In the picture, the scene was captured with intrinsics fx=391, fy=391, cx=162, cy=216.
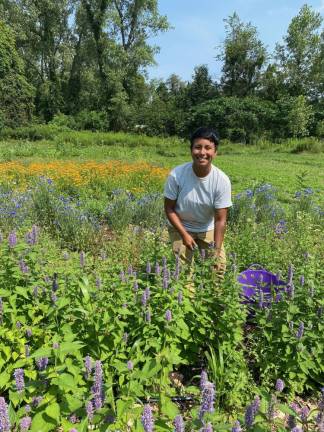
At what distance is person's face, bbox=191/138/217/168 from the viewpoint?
3.10 meters

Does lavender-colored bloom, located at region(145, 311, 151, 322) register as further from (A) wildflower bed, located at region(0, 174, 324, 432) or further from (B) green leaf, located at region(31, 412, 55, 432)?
(B) green leaf, located at region(31, 412, 55, 432)

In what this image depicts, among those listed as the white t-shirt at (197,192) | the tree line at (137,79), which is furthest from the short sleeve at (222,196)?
the tree line at (137,79)

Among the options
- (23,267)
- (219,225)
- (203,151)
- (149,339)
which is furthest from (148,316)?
(203,151)

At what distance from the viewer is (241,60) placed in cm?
2831

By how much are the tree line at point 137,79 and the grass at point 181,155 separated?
3928 mm

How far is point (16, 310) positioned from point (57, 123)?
27.0 m

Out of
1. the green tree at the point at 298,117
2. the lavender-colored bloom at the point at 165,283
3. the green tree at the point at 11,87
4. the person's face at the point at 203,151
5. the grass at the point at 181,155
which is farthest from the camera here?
the green tree at the point at 11,87

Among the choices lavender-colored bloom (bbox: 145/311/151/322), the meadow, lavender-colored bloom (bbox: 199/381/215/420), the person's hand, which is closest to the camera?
lavender-colored bloom (bbox: 199/381/215/420)

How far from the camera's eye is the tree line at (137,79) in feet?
80.6

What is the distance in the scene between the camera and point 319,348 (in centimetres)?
241

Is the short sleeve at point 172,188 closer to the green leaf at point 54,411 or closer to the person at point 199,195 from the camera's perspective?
the person at point 199,195

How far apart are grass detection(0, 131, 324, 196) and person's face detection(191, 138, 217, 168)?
411 cm

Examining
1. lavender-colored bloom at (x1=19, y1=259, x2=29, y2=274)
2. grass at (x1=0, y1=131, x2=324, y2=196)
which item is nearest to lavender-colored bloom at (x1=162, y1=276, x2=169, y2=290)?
lavender-colored bloom at (x1=19, y1=259, x2=29, y2=274)

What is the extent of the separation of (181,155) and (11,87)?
50.9ft
